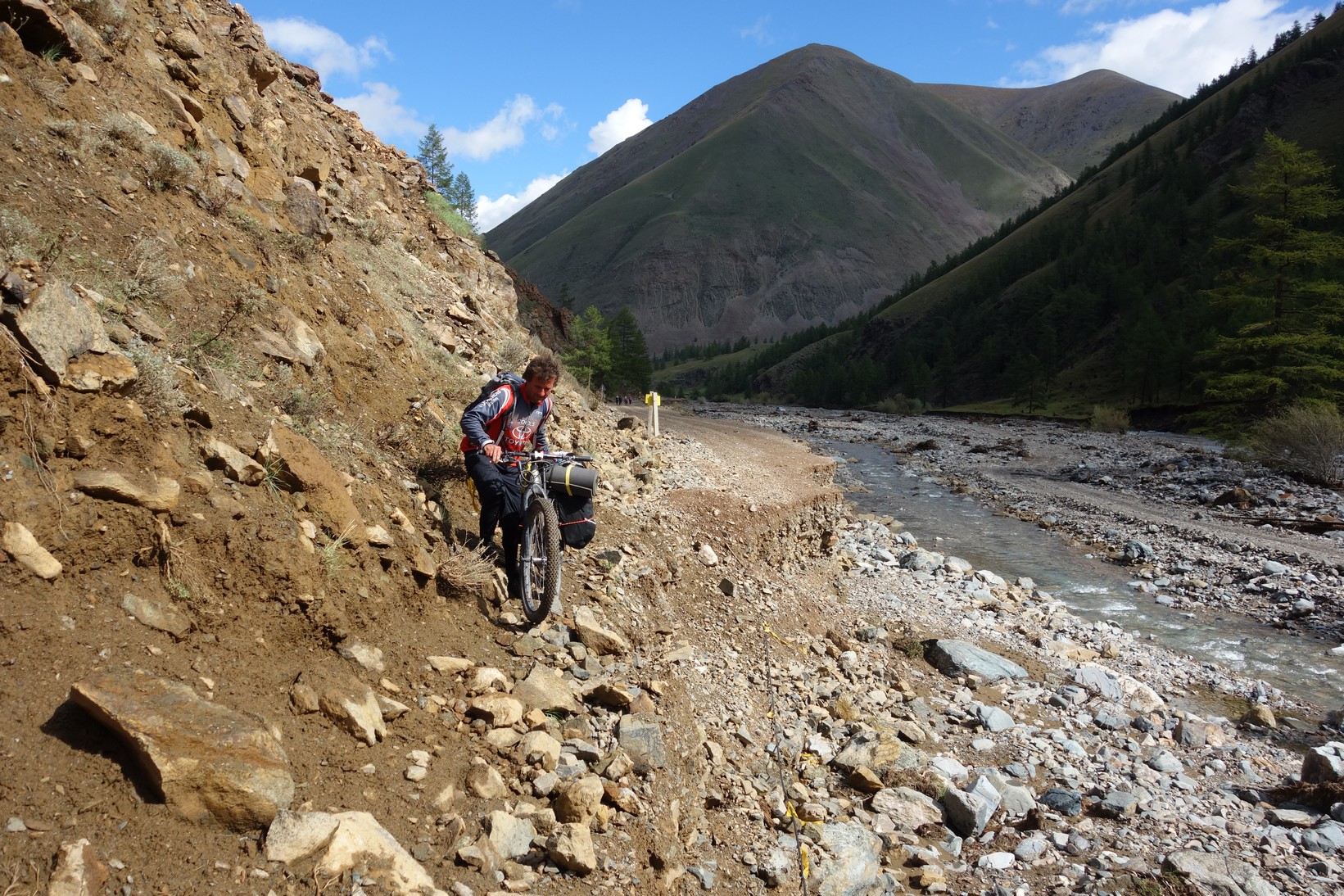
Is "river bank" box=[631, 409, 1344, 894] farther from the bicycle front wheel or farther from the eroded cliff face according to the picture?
the bicycle front wheel

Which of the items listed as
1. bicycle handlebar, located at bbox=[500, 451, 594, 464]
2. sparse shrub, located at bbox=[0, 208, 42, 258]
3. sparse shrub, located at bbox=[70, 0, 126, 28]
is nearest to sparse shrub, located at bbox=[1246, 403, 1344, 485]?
bicycle handlebar, located at bbox=[500, 451, 594, 464]

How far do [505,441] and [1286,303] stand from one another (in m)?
36.0

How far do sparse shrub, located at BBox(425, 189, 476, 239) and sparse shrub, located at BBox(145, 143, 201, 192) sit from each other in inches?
389

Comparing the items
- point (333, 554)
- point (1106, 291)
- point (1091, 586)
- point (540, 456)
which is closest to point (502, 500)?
point (540, 456)

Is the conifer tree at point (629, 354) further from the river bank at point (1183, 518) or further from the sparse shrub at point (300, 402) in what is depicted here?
the sparse shrub at point (300, 402)

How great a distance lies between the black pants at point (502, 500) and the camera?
649 centimetres

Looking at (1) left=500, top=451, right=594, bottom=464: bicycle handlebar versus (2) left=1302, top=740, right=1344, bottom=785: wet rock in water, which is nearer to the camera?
(1) left=500, top=451, right=594, bottom=464: bicycle handlebar

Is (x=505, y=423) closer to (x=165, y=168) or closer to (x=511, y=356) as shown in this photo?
A: (x=165, y=168)

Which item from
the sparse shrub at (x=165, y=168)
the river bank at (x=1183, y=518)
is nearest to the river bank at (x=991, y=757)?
the river bank at (x=1183, y=518)

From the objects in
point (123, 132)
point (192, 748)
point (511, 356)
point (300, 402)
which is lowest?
point (192, 748)

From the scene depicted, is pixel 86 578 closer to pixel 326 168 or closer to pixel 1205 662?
pixel 326 168

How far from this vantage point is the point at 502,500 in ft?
21.5

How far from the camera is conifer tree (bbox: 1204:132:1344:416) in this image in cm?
2788

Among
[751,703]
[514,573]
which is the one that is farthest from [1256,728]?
[514,573]
